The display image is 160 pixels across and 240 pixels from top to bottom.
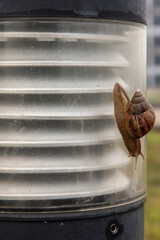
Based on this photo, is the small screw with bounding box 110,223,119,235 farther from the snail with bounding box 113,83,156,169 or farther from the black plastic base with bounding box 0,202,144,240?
the snail with bounding box 113,83,156,169

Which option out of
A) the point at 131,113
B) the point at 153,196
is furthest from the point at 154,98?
the point at 131,113

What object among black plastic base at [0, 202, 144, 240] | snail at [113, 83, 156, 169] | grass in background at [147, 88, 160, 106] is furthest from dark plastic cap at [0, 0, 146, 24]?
grass in background at [147, 88, 160, 106]

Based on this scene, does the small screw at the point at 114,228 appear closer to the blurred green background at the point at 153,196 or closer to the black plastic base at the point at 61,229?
the black plastic base at the point at 61,229

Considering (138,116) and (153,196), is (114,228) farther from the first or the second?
(153,196)

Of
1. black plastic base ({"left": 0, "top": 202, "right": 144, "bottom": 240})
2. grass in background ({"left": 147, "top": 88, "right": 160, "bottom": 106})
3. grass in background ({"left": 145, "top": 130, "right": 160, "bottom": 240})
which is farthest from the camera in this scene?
grass in background ({"left": 147, "top": 88, "right": 160, "bottom": 106})

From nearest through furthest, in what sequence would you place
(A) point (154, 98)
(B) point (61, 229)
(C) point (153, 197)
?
1. (B) point (61, 229)
2. (C) point (153, 197)
3. (A) point (154, 98)

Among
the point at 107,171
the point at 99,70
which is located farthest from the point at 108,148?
the point at 99,70

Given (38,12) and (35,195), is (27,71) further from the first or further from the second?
(35,195)
